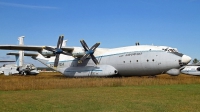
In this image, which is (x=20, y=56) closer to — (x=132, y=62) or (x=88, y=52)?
(x=88, y=52)

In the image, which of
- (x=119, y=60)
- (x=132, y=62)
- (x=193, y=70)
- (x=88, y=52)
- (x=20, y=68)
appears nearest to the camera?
(x=132, y=62)

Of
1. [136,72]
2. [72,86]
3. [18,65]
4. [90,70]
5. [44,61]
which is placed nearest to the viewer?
[72,86]

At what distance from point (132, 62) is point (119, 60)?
6.53 ft

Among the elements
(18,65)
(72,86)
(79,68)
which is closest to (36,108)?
(72,86)

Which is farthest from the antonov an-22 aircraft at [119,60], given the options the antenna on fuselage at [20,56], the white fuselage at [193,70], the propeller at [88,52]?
the white fuselage at [193,70]

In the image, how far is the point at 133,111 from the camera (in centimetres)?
982

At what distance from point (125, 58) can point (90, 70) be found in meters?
5.49

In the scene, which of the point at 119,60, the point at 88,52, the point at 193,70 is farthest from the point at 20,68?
the point at 193,70

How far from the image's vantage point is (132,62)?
31922 mm

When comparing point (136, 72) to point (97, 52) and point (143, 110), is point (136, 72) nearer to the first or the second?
point (97, 52)

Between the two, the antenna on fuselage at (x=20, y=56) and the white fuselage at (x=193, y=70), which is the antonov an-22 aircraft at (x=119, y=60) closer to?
the antenna on fuselage at (x=20, y=56)

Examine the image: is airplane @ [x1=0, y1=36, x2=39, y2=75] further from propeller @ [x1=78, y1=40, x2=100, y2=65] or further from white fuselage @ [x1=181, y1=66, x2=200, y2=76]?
white fuselage @ [x1=181, y1=66, x2=200, y2=76]

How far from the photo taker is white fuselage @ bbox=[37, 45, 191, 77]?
29586 mm

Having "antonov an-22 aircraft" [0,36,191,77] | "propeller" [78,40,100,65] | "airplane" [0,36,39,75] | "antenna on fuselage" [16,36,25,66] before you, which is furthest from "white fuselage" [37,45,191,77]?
"airplane" [0,36,39,75]
